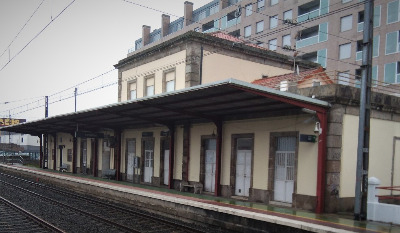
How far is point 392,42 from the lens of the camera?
3225 centimetres

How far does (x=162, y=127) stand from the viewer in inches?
777

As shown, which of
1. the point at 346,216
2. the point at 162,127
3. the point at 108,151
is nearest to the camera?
the point at 346,216

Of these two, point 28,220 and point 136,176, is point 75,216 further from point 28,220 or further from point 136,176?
point 136,176

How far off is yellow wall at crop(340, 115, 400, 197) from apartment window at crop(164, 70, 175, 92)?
1108 cm

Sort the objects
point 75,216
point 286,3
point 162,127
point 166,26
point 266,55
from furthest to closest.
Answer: point 166,26, point 286,3, point 266,55, point 162,127, point 75,216

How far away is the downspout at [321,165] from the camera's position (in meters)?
11.5

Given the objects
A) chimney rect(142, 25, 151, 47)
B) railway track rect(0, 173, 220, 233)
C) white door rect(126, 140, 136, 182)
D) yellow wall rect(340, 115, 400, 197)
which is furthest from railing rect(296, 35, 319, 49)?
chimney rect(142, 25, 151, 47)

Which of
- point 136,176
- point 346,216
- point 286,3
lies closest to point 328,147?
point 346,216

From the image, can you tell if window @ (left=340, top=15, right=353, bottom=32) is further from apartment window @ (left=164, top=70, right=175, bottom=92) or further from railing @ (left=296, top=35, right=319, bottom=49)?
apartment window @ (left=164, top=70, right=175, bottom=92)

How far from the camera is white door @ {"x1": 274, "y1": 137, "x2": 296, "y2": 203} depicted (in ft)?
43.0

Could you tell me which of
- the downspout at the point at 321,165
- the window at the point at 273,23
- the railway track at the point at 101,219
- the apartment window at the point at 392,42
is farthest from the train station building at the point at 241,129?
the window at the point at 273,23

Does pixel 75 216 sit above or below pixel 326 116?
below

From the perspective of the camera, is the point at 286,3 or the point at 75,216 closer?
the point at 75,216

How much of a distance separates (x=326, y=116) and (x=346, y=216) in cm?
316
